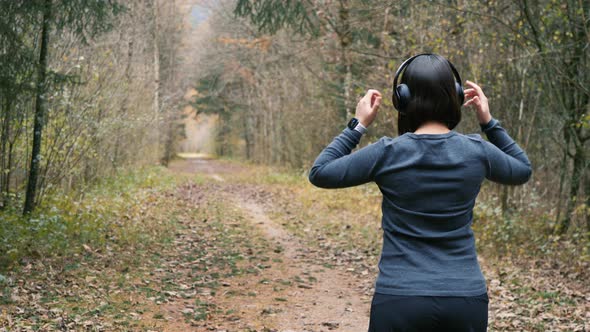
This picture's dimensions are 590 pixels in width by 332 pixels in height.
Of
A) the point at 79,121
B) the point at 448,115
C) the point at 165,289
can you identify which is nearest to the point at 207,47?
the point at 79,121

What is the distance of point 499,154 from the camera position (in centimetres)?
231

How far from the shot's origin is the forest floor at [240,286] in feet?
20.7

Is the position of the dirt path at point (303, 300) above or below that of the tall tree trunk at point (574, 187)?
below

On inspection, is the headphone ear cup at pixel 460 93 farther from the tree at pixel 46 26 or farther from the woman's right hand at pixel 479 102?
the tree at pixel 46 26

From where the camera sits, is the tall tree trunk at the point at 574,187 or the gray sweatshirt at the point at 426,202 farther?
the tall tree trunk at the point at 574,187

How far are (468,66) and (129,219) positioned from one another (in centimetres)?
839

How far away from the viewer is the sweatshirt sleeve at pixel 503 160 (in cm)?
230

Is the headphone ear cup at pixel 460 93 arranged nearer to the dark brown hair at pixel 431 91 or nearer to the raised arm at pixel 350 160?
the dark brown hair at pixel 431 91

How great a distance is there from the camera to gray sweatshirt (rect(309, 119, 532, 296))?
2129mm

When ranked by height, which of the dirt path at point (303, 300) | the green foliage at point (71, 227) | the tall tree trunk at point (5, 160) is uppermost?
the tall tree trunk at point (5, 160)

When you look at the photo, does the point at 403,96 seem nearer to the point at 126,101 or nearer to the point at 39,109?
the point at 39,109

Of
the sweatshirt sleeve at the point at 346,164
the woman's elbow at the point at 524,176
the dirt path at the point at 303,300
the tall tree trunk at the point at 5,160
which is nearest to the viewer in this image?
the sweatshirt sleeve at the point at 346,164

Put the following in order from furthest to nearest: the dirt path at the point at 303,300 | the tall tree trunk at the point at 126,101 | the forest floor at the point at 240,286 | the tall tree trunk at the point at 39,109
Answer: the tall tree trunk at the point at 126,101, the tall tree trunk at the point at 39,109, the dirt path at the point at 303,300, the forest floor at the point at 240,286

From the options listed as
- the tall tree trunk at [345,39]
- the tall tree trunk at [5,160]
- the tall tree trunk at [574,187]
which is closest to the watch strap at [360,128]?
the tall tree trunk at [5,160]
